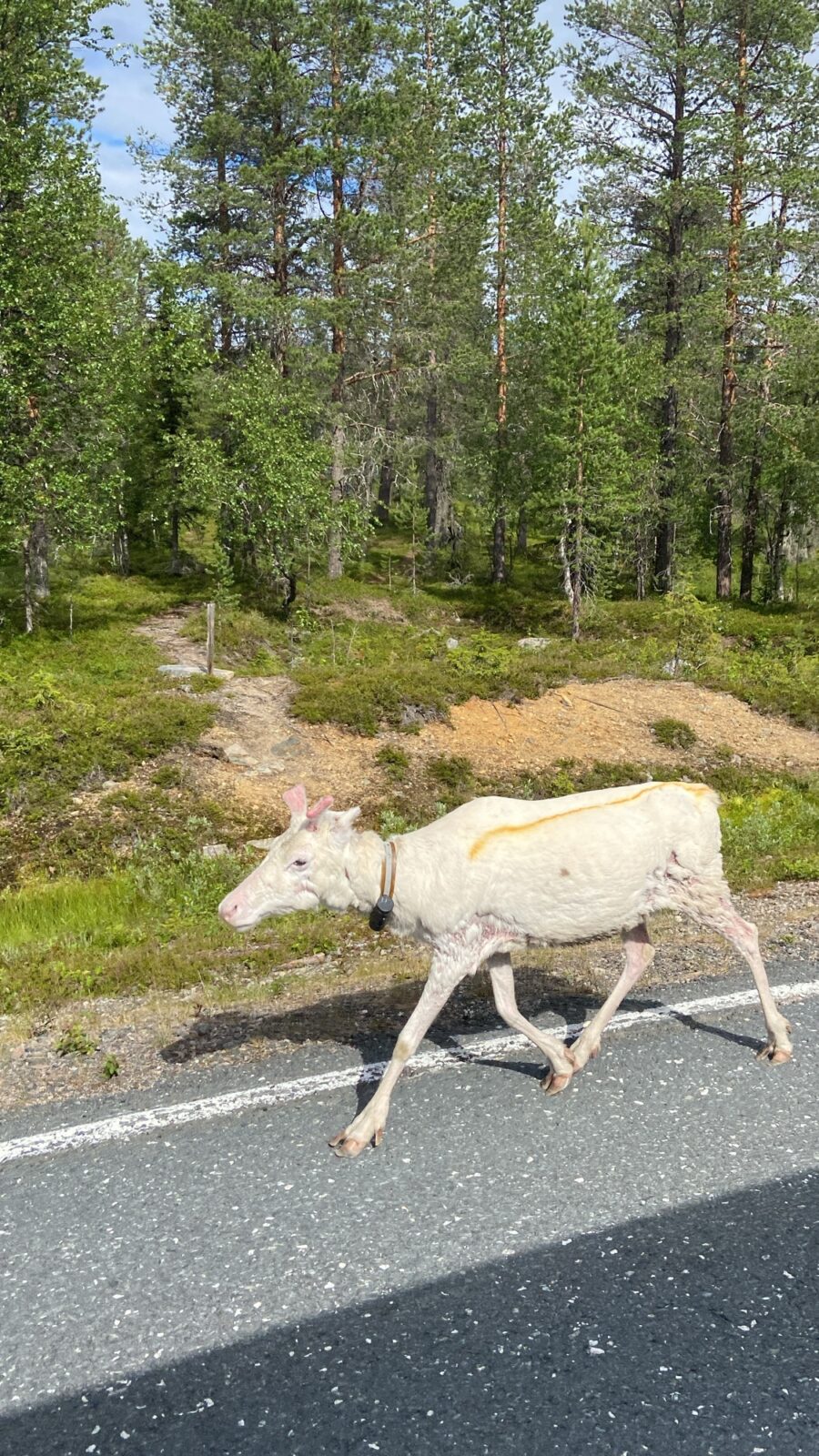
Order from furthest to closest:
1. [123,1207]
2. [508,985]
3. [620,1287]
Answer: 1. [508,985]
2. [123,1207]
3. [620,1287]

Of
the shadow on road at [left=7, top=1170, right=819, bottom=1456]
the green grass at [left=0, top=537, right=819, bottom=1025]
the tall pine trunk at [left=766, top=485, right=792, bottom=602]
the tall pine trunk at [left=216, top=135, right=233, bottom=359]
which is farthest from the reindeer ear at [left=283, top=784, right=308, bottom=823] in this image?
the tall pine trunk at [left=766, top=485, right=792, bottom=602]

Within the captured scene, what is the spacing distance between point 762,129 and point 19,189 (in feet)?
81.7

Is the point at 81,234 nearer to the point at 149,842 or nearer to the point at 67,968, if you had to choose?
the point at 149,842

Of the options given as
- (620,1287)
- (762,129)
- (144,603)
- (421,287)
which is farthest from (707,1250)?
(762,129)

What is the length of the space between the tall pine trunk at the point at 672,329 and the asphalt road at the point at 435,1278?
33.3 metres

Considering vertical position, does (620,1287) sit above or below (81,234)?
below

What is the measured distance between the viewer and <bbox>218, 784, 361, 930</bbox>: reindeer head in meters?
4.88

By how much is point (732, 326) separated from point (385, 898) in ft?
113

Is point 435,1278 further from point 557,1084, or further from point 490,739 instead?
point 490,739

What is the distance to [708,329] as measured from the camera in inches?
1374

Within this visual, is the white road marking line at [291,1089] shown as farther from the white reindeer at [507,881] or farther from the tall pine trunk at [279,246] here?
the tall pine trunk at [279,246]

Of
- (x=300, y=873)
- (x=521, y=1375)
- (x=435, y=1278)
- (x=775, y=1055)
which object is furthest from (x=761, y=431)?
(x=521, y=1375)

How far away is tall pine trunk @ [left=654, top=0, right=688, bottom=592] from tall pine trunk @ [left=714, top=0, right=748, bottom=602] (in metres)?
1.74

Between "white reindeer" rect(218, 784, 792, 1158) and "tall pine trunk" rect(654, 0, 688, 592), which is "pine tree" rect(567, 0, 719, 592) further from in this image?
"white reindeer" rect(218, 784, 792, 1158)
